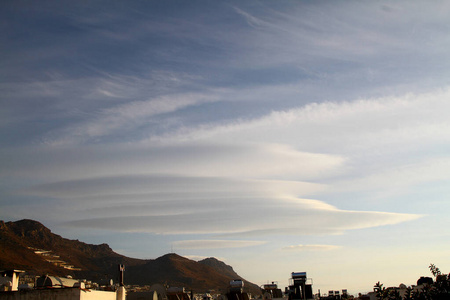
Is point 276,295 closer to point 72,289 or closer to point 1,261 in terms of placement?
point 72,289

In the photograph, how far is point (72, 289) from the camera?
3291 cm

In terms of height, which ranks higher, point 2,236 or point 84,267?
point 2,236

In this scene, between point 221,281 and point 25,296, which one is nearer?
point 25,296

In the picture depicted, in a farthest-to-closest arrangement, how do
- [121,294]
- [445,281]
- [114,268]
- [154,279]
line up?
[114,268] → [154,279] → [121,294] → [445,281]

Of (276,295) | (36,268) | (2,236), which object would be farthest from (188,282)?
(276,295)

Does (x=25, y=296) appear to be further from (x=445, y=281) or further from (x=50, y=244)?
(x=50, y=244)

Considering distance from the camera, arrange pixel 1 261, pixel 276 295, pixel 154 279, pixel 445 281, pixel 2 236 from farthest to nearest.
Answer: pixel 154 279 → pixel 2 236 → pixel 1 261 → pixel 276 295 → pixel 445 281

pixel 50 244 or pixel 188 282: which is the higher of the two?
pixel 50 244

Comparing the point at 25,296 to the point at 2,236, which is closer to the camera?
the point at 25,296

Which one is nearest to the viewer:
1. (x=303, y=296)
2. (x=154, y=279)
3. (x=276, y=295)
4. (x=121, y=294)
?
(x=121, y=294)

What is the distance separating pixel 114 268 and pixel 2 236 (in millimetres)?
49657

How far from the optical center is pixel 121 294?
132 ft

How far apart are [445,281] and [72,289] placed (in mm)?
26053

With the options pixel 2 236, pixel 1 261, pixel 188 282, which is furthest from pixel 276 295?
pixel 2 236
